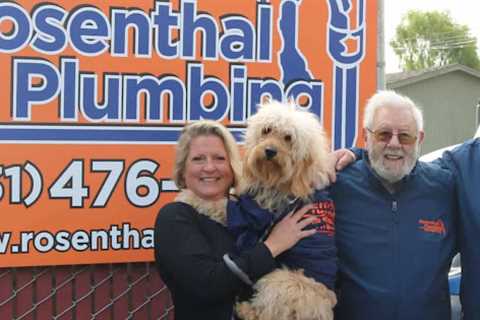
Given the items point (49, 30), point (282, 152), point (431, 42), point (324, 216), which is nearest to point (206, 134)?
point (282, 152)

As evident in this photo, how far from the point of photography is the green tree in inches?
2238

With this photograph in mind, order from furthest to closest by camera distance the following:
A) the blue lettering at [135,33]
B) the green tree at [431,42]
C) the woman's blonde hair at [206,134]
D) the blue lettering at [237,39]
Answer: the green tree at [431,42] → the blue lettering at [237,39] → the blue lettering at [135,33] → the woman's blonde hair at [206,134]

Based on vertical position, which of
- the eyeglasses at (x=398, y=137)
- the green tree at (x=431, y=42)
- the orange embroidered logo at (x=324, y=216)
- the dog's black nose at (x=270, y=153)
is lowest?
the orange embroidered logo at (x=324, y=216)

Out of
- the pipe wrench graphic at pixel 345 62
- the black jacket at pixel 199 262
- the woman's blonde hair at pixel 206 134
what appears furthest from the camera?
the pipe wrench graphic at pixel 345 62

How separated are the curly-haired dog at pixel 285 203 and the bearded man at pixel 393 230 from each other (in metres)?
0.19

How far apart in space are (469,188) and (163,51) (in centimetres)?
145

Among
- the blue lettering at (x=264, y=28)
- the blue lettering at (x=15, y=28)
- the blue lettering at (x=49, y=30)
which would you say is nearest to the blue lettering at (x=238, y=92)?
the blue lettering at (x=264, y=28)

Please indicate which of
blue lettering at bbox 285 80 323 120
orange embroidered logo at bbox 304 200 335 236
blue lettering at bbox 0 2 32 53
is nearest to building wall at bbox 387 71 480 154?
blue lettering at bbox 285 80 323 120

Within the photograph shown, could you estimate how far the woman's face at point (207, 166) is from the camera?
8.77ft

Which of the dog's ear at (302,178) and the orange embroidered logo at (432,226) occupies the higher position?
the dog's ear at (302,178)

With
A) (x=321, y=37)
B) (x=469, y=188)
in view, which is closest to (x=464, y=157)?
(x=469, y=188)

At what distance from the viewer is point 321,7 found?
3.17 m

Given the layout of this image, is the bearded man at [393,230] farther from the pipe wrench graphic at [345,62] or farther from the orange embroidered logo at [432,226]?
the pipe wrench graphic at [345,62]

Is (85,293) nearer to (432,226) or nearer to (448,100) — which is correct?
(432,226)
